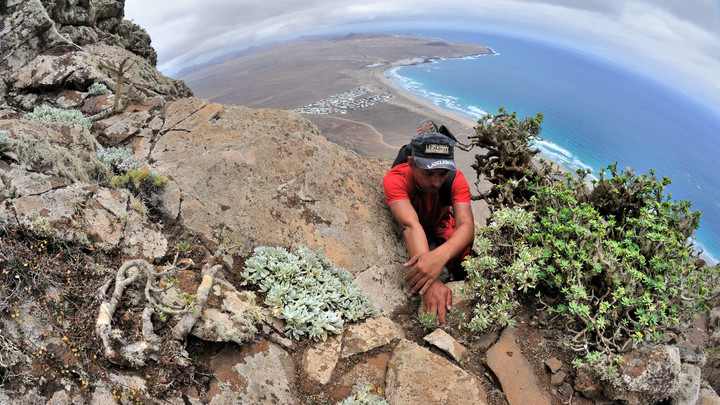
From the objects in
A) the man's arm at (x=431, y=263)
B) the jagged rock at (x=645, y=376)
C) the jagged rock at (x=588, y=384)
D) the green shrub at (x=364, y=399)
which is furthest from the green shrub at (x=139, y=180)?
the jagged rock at (x=645, y=376)

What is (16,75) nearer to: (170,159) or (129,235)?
(170,159)

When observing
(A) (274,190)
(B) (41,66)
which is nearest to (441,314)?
(A) (274,190)

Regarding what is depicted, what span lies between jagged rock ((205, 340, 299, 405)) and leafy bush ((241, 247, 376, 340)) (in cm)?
34

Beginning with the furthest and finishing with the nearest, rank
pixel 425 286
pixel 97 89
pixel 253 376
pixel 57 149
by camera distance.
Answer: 1. pixel 97 89
2. pixel 425 286
3. pixel 57 149
4. pixel 253 376

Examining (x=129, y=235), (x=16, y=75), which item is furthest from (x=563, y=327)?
(x=16, y=75)

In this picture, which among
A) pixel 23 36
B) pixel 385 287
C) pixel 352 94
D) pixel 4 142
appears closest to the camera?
pixel 4 142

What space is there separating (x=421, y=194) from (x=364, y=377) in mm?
2985

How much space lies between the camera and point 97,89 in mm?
7969

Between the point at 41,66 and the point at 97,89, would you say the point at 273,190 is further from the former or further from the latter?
the point at 41,66

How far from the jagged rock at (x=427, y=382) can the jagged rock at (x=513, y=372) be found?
0.31 meters

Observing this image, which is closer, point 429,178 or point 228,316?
point 228,316

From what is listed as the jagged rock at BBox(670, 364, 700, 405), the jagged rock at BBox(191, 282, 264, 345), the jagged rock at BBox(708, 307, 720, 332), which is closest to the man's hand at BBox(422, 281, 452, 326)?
the jagged rock at BBox(191, 282, 264, 345)

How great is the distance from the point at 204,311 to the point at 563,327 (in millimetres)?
4077

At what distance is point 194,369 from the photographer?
3.09 m
